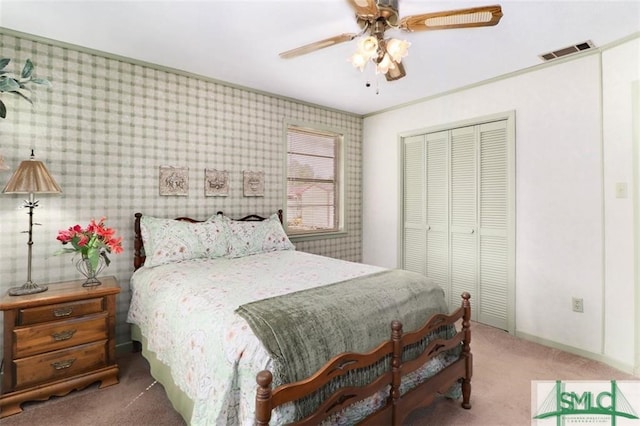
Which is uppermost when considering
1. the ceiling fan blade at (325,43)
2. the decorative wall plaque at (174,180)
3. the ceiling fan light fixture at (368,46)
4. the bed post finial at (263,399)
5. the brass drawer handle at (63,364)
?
the ceiling fan blade at (325,43)

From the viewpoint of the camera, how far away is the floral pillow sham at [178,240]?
272 cm

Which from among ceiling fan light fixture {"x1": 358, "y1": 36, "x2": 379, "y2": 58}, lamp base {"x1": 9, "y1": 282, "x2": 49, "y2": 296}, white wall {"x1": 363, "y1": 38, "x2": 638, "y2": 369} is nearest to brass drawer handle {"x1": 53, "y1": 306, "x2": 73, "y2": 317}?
lamp base {"x1": 9, "y1": 282, "x2": 49, "y2": 296}

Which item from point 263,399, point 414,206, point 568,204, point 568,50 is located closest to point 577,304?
point 568,204

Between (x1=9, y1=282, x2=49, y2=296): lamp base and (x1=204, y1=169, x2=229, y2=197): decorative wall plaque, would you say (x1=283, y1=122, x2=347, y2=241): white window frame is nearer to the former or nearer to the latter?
(x1=204, y1=169, x2=229, y2=197): decorative wall plaque

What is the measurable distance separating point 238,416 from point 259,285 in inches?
30.2

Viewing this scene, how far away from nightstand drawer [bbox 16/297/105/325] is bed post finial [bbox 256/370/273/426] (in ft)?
5.69

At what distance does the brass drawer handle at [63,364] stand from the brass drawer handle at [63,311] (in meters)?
0.30

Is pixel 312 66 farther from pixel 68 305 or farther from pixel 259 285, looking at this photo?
pixel 68 305

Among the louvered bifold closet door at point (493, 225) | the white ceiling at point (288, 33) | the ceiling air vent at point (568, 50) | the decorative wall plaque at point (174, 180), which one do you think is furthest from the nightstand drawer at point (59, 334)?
the ceiling air vent at point (568, 50)

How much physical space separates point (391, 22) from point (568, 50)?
76.8 inches

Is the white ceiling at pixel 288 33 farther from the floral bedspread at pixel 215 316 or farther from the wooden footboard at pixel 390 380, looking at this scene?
the wooden footboard at pixel 390 380

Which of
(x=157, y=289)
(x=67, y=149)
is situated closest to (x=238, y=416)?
(x=157, y=289)

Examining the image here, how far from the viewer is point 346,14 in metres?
2.20

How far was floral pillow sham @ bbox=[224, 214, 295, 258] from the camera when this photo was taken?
3.14 metres
